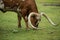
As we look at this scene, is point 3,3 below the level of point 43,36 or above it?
above

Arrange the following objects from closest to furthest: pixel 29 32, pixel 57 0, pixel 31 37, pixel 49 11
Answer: pixel 31 37
pixel 29 32
pixel 49 11
pixel 57 0

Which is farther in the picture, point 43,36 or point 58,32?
point 58,32

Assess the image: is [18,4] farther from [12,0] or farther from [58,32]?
[58,32]

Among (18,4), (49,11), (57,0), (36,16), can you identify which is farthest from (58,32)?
(57,0)

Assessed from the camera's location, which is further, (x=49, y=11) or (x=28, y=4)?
(x=49, y=11)

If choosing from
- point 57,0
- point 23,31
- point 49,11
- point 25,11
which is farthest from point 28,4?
point 57,0

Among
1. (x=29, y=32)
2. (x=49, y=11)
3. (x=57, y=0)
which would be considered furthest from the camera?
(x=57, y=0)

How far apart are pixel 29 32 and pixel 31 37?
84 centimetres

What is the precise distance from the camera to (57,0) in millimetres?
27312

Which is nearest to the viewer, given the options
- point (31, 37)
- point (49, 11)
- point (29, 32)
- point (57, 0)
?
point (31, 37)

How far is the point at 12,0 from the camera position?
13.2 metres

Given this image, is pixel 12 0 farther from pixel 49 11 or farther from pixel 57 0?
pixel 57 0

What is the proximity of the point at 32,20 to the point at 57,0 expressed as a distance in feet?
47.4

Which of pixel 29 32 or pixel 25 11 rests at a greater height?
pixel 25 11
